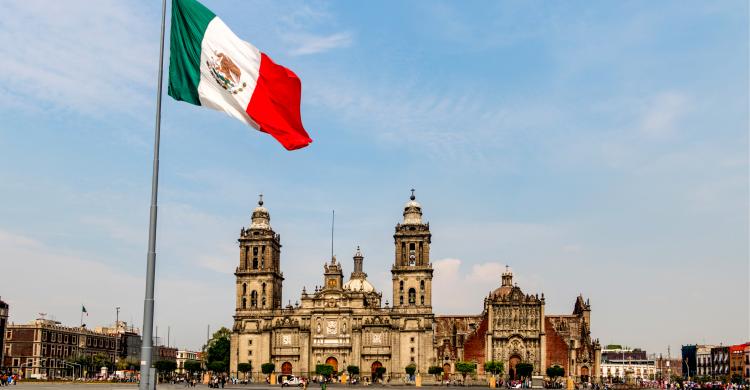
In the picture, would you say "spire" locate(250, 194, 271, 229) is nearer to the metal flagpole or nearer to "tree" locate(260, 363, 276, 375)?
"tree" locate(260, 363, 276, 375)

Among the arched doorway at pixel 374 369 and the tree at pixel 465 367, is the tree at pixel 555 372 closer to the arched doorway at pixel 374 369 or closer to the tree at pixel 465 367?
the tree at pixel 465 367

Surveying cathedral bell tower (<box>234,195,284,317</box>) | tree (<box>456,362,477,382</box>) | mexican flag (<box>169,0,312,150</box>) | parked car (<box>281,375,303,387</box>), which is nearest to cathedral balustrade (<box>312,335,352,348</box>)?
parked car (<box>281,375,303,387</box>)

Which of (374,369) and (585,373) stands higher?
(374,369)

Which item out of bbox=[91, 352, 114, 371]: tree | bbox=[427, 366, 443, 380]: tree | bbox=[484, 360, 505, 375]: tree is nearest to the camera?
bbox=[427, 366, 443, 380]: tree

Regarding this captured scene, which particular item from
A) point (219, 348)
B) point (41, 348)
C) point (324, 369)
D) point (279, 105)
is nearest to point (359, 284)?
point (219, 348)

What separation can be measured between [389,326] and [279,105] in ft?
281

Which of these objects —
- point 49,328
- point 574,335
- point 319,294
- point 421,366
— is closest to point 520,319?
point 574,335

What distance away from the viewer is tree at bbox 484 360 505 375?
97688 millimetres

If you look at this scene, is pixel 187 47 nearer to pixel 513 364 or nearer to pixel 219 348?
pixel 513 364

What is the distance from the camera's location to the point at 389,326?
10050 cm

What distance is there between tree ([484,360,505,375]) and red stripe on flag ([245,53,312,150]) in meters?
84.9

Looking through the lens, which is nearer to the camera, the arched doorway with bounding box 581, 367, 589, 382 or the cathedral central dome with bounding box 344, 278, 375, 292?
the arched doorway with bounding box 581, 367, 589, 382

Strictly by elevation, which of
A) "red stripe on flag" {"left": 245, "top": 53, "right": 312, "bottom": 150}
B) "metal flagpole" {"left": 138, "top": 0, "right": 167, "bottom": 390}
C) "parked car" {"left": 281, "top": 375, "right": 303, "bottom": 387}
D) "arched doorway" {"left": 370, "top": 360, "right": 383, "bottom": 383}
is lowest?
"parked car" {"left": 281, "top": 375, "right": 303, "bottom": 387}

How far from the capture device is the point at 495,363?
98438 millimetres
